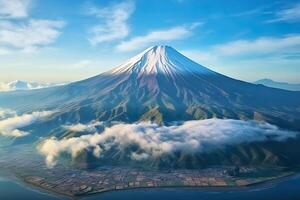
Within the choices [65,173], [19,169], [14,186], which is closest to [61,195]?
[14,186]

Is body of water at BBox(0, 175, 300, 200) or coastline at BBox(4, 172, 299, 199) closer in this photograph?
body of water at BBox(0, 175, 300, 200)

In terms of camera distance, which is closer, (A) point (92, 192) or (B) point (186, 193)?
(B) point (186, 193)

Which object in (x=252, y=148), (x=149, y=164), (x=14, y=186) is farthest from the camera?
(x=252, y=148)

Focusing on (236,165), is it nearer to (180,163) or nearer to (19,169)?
(180,163)

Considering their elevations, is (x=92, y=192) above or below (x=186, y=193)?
above

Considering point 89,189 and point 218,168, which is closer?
point 89,189

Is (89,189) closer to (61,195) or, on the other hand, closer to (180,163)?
(61,195)

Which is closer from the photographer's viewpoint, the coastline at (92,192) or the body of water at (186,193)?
the body of water at (186,193)

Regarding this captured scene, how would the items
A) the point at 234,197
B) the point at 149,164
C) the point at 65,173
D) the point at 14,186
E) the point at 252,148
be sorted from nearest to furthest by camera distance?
the point at 234,197 → the point at 14,186 → the point at 65,173 → the point at 149,164 → the point at 252,148
